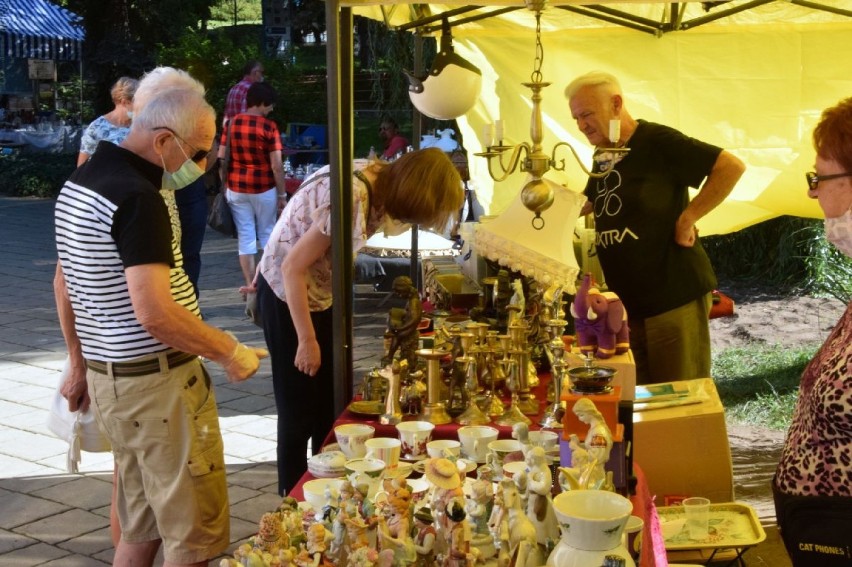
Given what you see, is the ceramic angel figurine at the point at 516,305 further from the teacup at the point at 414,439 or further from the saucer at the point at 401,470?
the saucer at the point at 401,470

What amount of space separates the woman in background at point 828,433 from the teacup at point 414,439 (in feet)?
2.81

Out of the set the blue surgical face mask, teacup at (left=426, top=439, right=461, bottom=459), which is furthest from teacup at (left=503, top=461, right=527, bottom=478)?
the blue surgical face mask

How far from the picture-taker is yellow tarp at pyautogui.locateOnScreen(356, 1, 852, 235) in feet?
16.4

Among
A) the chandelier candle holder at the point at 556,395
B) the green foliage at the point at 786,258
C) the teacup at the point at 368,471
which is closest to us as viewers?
the teacup at the point at 368,471

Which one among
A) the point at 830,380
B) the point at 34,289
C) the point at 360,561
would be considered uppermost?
the point at 830,380

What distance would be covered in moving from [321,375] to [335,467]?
1159mm

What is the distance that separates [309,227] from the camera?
3215 mm

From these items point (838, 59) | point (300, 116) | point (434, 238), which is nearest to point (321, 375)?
point (838, 59)

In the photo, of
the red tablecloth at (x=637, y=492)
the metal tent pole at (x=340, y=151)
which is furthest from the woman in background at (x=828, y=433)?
the metal tent pole at (x=340, y=151)

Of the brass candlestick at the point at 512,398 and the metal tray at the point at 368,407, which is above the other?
the brass candlestick at the point at 512,398

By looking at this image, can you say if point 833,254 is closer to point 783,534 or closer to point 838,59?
point 838,59

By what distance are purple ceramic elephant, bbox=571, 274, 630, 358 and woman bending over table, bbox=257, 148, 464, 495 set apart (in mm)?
488

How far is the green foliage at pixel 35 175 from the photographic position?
16.0 m

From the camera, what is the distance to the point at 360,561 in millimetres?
1671
